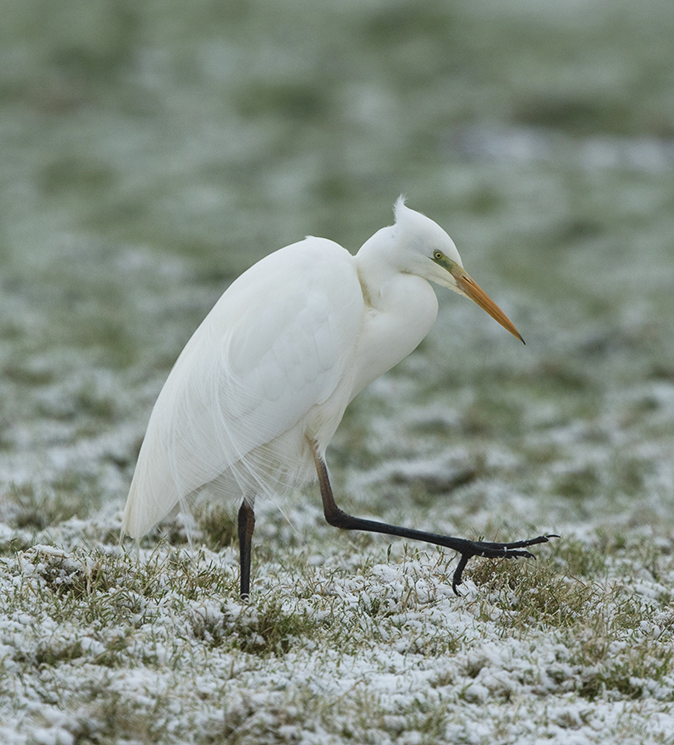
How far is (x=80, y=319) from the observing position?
11.2 metres

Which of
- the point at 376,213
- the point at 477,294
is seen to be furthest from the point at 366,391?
the point at 376,213

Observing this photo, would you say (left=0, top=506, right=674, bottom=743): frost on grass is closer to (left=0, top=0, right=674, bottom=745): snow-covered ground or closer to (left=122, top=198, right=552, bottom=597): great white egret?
(left=0, top=0, right=674, bottom=745): snow-covered ground

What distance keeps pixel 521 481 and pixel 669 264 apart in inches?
358

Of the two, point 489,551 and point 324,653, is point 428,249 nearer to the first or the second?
point 489,551

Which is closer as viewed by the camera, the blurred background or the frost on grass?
the frost on grass

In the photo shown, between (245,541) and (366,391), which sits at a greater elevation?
(366,391)

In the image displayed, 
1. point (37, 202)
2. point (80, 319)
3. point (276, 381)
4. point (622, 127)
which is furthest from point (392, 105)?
point (276, 381)

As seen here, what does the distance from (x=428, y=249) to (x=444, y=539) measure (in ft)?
4.54

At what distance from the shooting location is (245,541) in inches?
167

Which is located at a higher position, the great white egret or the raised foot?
the great white egret

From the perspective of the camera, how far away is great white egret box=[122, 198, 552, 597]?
4.03m

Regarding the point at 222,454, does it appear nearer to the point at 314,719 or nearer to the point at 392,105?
the point at 314,719

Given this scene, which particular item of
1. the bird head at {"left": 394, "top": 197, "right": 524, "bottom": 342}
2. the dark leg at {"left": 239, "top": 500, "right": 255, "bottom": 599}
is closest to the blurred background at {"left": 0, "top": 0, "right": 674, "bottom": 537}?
the dark leg at {"left": 239, "top": 500, "right": 255, "bottom": 599}

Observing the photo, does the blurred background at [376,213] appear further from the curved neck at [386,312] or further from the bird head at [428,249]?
the bird head at [428,249]
